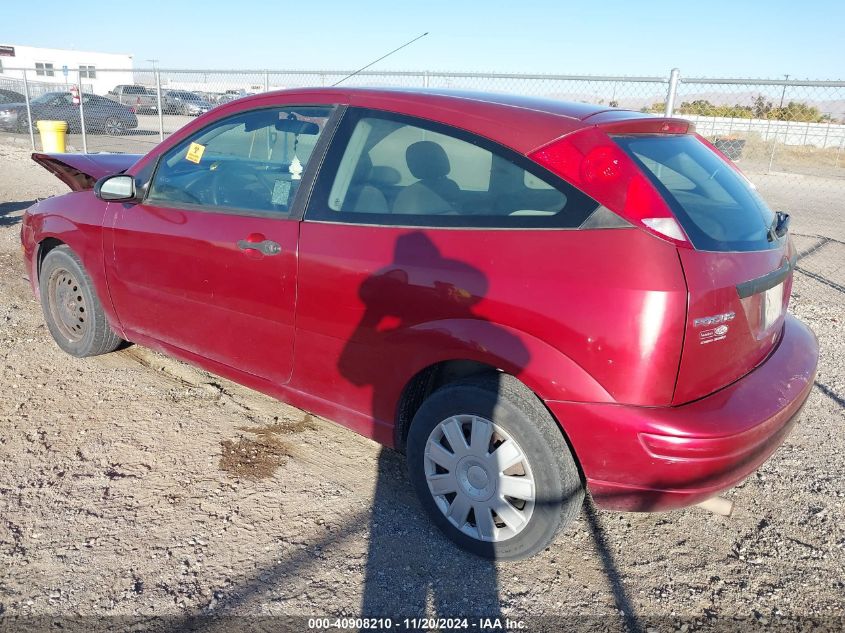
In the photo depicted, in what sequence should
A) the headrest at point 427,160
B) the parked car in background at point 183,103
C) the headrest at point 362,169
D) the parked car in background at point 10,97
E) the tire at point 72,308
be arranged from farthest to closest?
1. the parked car in background at point 10,97
2. the parked car in background at point 183,103
3. the tire at point 72,308
4. the headrest at point 362,169
5. the headrest at point 427,160

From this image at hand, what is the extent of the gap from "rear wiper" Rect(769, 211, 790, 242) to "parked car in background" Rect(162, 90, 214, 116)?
12680 mm

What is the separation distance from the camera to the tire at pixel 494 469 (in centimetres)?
240

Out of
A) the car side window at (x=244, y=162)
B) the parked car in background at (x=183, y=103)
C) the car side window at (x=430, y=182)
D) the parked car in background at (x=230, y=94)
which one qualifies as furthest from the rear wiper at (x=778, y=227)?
the parked car in background at (x=183, y=103)

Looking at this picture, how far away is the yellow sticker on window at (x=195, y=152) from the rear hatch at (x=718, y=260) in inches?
86.6

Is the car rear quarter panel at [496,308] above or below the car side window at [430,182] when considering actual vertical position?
below

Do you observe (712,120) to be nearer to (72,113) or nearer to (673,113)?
(673,113)

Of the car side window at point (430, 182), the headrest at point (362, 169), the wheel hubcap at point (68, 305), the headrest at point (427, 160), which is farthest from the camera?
the wheel hubcap at point (68, 305)

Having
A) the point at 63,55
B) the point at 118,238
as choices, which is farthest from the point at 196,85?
the point at 63,55

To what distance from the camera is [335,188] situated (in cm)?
291

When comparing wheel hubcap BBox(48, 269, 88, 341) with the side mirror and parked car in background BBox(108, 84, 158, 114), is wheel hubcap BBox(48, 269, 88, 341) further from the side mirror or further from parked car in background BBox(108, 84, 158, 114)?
parked car in background BBox(108, 84, 158, 114)

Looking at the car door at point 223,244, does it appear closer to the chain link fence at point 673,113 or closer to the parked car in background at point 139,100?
the chain link fence at point 673,113

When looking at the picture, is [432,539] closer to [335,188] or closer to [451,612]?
[451,612]

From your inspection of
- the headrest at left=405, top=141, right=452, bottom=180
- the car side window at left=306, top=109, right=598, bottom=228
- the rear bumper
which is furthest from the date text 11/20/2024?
the headrest at left=405, top=141, right=452, bottom=180

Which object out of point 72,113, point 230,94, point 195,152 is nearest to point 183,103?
point 230,94
